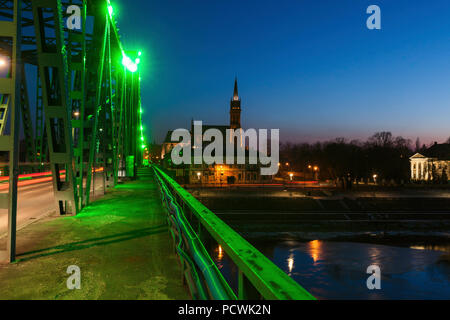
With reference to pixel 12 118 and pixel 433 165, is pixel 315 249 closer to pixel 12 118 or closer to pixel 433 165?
pixel 12 118

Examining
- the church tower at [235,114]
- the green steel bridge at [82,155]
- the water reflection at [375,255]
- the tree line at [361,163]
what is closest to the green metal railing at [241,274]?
the green steel bridge at [82,155]

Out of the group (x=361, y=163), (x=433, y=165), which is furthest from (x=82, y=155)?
(x=433, y=165)

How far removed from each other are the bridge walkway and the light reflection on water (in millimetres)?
18247

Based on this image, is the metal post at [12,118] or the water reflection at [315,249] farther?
the water reflection at [315,249]

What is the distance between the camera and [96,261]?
4516 mm

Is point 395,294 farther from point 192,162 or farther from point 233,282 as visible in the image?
point 192,162

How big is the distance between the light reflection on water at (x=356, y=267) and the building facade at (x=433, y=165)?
6527 cm

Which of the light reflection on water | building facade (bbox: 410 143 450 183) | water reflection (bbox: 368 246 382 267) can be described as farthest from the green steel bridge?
building facade (bbox: 410 143 450 183)

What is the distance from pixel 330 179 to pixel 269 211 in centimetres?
5074

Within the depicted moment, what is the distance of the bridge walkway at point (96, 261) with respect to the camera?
344cm

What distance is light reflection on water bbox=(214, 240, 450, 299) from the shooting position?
23.1m

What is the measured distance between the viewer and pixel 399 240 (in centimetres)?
3944

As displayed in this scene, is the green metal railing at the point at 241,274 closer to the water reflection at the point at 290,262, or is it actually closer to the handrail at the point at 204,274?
the handrail at the point at 204,274
